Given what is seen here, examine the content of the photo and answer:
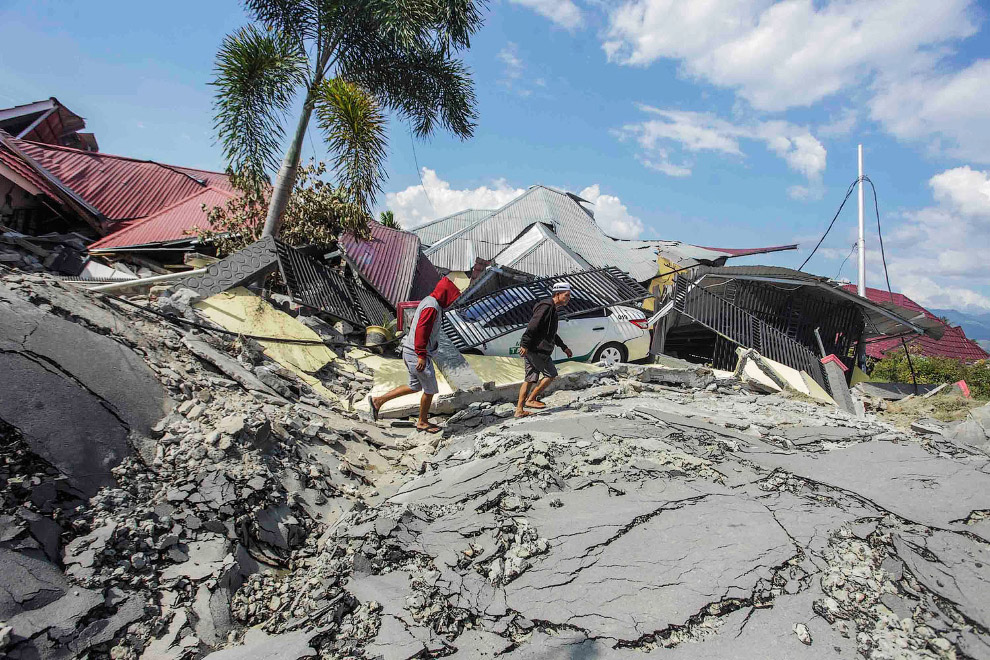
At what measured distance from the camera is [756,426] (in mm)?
4902

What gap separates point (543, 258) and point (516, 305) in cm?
755

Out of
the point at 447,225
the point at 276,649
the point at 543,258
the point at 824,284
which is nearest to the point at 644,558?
the point at 276,649

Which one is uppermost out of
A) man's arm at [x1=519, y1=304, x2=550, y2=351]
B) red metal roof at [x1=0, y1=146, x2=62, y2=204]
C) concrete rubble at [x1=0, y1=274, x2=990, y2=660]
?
red metal roof at [x1=0, y1=146, x2=62, y2=204]

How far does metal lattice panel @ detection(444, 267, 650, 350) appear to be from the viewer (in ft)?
27.5

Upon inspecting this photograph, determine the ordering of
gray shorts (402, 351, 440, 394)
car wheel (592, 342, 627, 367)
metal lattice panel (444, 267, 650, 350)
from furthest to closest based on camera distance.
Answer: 1. car wheel (592, 342, 627, 367)
2. metal lattice panel (444, 267, 650, 350)
3. gray shorts (402, 351, 440, 394)

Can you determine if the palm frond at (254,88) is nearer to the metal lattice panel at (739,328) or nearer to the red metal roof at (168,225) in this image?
the red metal roof at (168,225)

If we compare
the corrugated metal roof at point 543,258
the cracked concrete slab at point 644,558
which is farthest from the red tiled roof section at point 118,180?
the cracked concrete slab at point 644,558

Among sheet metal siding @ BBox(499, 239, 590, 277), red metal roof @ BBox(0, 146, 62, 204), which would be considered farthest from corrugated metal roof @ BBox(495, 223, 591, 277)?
red metal roof @ BBox(0, 146, 62, 204)

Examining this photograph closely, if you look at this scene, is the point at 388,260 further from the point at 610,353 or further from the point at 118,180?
the point at 118,180

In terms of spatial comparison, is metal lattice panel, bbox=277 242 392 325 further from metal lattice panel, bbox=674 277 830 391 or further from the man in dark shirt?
metal lattice panel, bbox=674 277 830 391

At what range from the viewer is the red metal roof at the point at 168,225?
11.6 metres

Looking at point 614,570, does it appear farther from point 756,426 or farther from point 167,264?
point 167,264

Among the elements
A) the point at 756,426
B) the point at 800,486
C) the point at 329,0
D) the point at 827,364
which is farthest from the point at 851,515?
the point at 329,0

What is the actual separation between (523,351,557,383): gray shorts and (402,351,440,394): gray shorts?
1.02 metres
